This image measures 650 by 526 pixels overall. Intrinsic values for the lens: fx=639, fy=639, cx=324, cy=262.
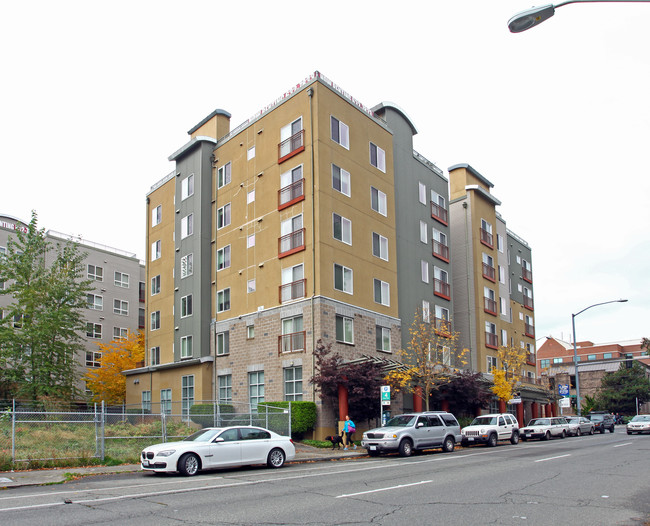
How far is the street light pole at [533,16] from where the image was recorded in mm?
8070

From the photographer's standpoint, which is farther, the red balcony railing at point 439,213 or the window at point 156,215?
the window at point 156,215

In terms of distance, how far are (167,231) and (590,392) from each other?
82.7 metres

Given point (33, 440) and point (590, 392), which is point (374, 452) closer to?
point (33, 440)

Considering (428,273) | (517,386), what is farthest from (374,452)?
(517,386)

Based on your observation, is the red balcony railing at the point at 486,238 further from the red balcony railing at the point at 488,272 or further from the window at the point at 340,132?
the window at the point at 340,132

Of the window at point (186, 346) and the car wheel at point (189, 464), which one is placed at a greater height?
the window at point (186, 346)

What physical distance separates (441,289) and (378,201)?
9.35 metres

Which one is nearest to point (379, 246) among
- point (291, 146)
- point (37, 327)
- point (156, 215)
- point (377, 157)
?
point (377, 157)

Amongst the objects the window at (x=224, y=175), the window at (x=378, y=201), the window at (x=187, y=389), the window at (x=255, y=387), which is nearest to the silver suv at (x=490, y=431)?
the window at (x=255, y=387)

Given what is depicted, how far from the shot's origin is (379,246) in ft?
122

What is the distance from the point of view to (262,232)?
1423 inches

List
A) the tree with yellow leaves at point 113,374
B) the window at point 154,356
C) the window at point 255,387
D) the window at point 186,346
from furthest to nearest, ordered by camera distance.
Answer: the tree with yellow leaves at point 113,374
the window at point 154,356
the window at point 186,346
the window at point 255,387

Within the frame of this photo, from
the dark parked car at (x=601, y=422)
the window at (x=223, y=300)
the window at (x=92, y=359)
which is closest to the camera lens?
the window at (x=223, y=300)

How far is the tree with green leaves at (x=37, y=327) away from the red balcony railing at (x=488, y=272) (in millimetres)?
29727
